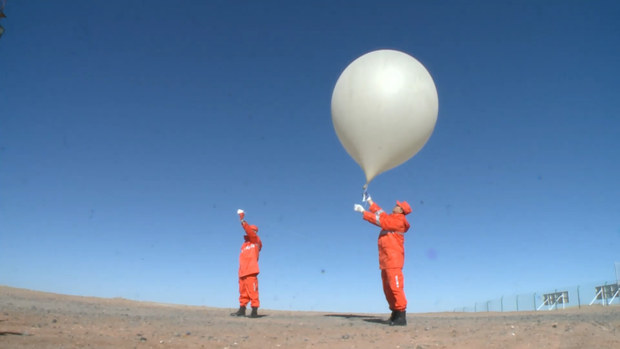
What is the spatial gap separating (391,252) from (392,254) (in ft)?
0.11

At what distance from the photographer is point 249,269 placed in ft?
30.5

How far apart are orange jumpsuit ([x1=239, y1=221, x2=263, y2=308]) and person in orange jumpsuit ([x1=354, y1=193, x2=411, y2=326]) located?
3.08 meters

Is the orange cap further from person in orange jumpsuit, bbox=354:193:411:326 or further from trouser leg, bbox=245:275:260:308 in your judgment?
trouser leg, bbox=245:275:260:308

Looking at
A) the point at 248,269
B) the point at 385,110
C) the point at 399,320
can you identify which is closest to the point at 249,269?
the point at 248,269

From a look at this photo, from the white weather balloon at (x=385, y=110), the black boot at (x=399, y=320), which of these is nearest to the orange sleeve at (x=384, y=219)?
the white weather balloon at (x=385, y=110)

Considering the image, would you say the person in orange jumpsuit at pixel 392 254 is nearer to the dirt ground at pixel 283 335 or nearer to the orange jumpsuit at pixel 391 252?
the orange jumpsuit at pixel 391 252

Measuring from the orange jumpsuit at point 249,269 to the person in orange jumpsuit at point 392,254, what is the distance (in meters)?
3.08

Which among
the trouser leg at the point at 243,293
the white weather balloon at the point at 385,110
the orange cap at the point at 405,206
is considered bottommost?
the trouser leg at the point at 243,293

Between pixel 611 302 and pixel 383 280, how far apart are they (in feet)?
47.7

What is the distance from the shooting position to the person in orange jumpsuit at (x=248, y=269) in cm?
916

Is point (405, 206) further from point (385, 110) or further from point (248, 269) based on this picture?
point (248, 269)

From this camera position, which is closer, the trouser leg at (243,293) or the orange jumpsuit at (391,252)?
the orange jumpsuit at (391,252)

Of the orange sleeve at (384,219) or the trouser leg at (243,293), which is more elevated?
the orange sleeve at (384,219)

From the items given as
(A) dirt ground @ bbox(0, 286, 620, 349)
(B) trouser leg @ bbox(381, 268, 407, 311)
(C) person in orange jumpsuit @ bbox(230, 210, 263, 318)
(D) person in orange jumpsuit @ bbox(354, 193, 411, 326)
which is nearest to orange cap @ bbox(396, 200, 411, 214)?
(D) person in orange jumpsuit @ bbox(354, 193, 411, 326)
